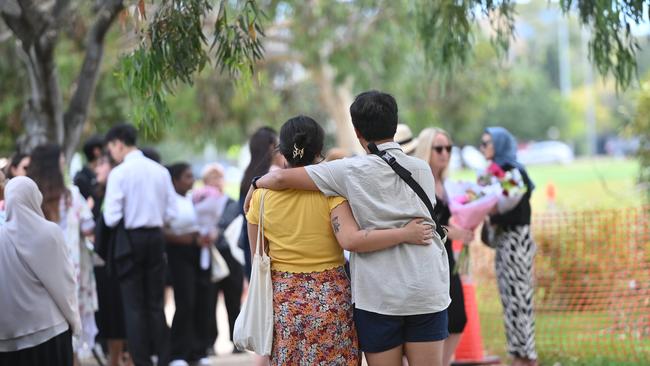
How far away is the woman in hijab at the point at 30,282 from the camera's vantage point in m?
5.82

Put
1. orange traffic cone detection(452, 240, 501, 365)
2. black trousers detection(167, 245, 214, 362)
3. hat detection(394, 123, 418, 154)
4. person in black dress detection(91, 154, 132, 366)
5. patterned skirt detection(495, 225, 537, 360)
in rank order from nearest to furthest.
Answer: hat detection(394, 123, 418, 154) < patterned skirt detection(495, 225, 537, 360) < orange traffic cone detection(452, 240, 501, 365) < person in black dress detection(91, 154, 132, 366) < black trousers detection(167, 245, 214, 362)

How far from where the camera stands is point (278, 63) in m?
25.3

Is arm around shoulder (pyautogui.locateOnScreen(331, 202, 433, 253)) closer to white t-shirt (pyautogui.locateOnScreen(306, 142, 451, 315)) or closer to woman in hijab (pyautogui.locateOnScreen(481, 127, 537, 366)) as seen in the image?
white t-shirt (pyautogui.locateOnScreen(306, 142, 451, 315))

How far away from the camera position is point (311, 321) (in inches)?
200

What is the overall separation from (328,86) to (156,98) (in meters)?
18.0

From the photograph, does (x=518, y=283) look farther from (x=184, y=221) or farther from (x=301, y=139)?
(x=301, y=139)

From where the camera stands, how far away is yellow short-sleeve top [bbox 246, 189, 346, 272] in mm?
5109

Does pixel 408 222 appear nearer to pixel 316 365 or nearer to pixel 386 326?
pixel 386 326

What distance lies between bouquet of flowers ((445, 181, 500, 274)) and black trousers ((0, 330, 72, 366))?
296 cm

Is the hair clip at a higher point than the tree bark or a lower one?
lower

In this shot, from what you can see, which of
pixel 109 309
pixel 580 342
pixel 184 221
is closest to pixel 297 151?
pixel 184 221

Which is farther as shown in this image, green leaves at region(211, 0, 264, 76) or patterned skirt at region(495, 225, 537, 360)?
patterned skirt at region(495, 225, 537, 360)

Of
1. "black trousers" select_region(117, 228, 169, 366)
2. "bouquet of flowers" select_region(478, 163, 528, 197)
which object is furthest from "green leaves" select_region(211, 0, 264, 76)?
"black trousers" select_region(117, 228, 169, 366)

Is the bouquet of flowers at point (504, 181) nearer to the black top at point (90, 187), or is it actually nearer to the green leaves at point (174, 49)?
the green leaves at point (174, 49)
